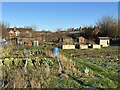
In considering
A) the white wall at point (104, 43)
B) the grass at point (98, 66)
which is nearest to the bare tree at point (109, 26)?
the white wall at point (104, 43)

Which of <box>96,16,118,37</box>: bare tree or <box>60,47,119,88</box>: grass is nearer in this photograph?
<box>60,47,119,88</box>: grass

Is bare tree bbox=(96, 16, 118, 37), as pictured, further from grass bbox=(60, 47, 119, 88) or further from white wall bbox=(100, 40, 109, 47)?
grass bbox=(60, 47, 119, 88)

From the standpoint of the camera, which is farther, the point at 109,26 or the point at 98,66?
the point at 109,26

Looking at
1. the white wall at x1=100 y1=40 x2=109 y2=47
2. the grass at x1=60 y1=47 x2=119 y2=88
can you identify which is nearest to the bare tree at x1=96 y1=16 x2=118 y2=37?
the white wall at x1=100 y1=40 x2=109 y2=47

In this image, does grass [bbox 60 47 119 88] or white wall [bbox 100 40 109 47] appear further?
white wall [bbox 100 40 109 47]

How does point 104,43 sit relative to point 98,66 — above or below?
above

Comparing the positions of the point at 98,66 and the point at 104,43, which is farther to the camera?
the point at 104,43

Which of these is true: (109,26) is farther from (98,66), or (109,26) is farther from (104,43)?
(98,66)

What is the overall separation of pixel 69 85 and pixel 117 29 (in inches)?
1664

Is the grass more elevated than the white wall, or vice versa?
the white wall

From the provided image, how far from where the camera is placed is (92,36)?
48.2 m

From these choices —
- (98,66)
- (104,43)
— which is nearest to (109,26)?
(104,43)

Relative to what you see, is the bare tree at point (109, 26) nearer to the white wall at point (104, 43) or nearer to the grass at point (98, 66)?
the white wall at point (104, 43)

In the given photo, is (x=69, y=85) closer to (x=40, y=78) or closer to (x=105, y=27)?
(x=40, y=78)
